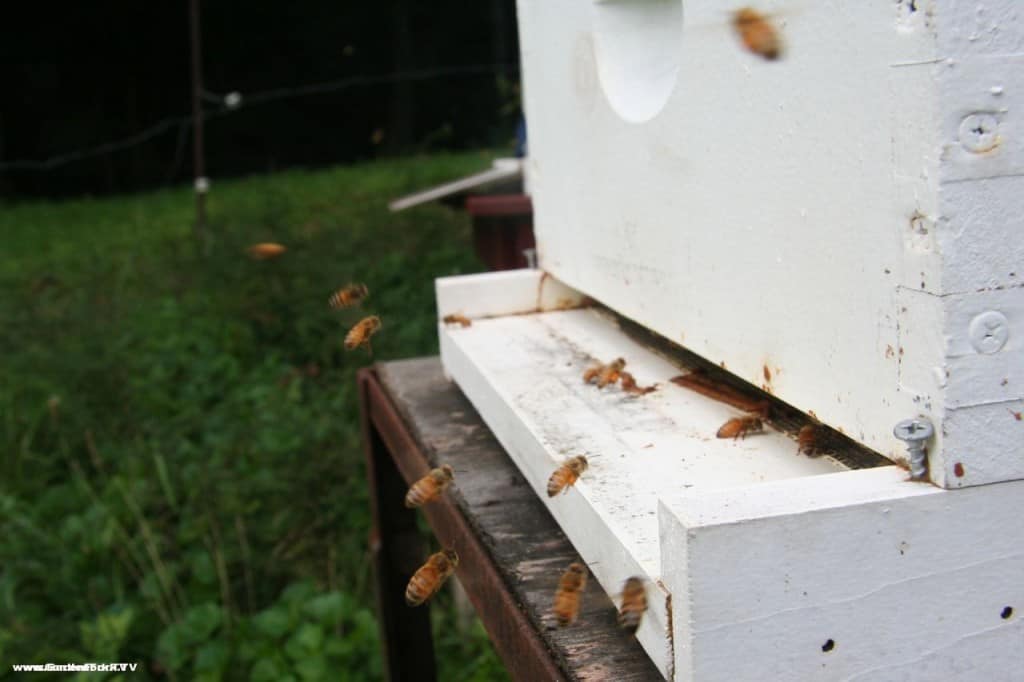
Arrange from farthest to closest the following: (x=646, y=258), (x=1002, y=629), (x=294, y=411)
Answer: (x=294, y=411) < (x=646, y=258) < (x=1002, y=629)

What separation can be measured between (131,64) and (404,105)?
358cm

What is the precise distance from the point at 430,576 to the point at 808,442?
1.33ft

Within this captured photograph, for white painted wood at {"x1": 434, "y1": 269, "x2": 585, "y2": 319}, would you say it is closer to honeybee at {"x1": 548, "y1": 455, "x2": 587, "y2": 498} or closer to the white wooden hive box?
the white wooden hive box

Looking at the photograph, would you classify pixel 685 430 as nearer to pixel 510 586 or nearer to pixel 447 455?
pixel 510 586

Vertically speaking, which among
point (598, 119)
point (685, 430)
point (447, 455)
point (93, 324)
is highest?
point (598, 119)

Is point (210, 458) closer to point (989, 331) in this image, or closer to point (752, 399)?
point (752, 399)

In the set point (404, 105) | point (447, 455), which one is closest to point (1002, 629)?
point (447, 455)

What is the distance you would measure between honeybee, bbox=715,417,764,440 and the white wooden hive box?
22 millimetres

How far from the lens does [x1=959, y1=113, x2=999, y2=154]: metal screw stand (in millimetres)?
718

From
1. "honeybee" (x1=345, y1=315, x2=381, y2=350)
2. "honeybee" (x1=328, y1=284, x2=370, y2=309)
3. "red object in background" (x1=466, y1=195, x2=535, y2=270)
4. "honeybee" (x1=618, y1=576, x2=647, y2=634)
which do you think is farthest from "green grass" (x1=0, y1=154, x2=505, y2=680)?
"honeybee" (x1=618, y1=576, x2=647, y2=634)

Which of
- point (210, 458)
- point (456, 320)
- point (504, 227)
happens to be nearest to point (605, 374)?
point (456, 320)

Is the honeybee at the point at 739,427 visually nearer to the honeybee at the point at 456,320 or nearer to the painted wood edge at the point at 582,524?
the painted wood edge at the point at 582,524

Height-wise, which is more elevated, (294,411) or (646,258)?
(646,258)

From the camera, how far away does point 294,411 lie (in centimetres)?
387
